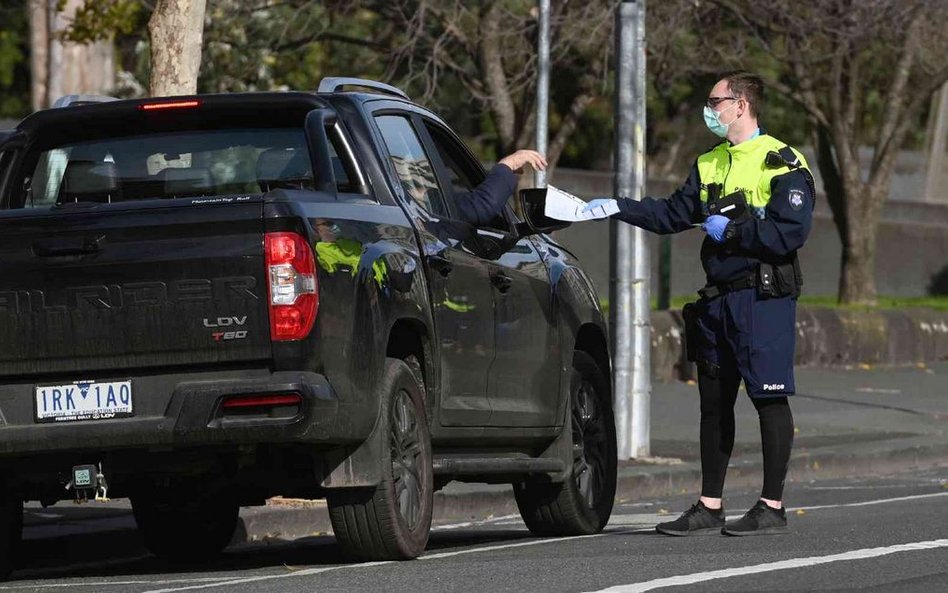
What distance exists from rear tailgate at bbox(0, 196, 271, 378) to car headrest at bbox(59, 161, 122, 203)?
81cm

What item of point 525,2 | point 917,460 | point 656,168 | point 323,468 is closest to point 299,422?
point 323,468

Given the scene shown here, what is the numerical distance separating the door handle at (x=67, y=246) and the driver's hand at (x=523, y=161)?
2.18 m

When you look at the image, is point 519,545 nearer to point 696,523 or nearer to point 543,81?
point 696,523

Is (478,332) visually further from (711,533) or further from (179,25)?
(179,25)

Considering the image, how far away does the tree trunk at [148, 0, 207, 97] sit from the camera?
11.2 meters

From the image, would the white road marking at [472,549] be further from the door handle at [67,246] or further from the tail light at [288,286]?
the door handle at [67,246]

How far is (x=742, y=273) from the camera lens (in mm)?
8203

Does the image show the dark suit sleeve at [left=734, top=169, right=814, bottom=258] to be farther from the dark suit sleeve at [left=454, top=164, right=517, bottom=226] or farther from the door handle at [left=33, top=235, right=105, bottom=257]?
the door handle at [left=33, top=235, right=105, bottom=257]

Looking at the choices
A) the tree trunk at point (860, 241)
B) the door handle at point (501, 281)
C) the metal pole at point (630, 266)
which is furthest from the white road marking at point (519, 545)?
the tree trunk at point (860, 241)

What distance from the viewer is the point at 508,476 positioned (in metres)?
8.51

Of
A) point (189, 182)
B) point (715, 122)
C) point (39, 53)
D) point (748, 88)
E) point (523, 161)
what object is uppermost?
point (39, 53)

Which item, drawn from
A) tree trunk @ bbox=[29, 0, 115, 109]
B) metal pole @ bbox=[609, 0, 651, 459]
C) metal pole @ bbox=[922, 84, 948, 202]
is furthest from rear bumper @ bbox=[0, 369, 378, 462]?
metal pole @ bbox=[922, 84, 948, 202]

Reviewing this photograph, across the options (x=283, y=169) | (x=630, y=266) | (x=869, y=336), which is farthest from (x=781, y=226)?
(x=869, y=336)

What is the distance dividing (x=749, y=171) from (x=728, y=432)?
109 cm
